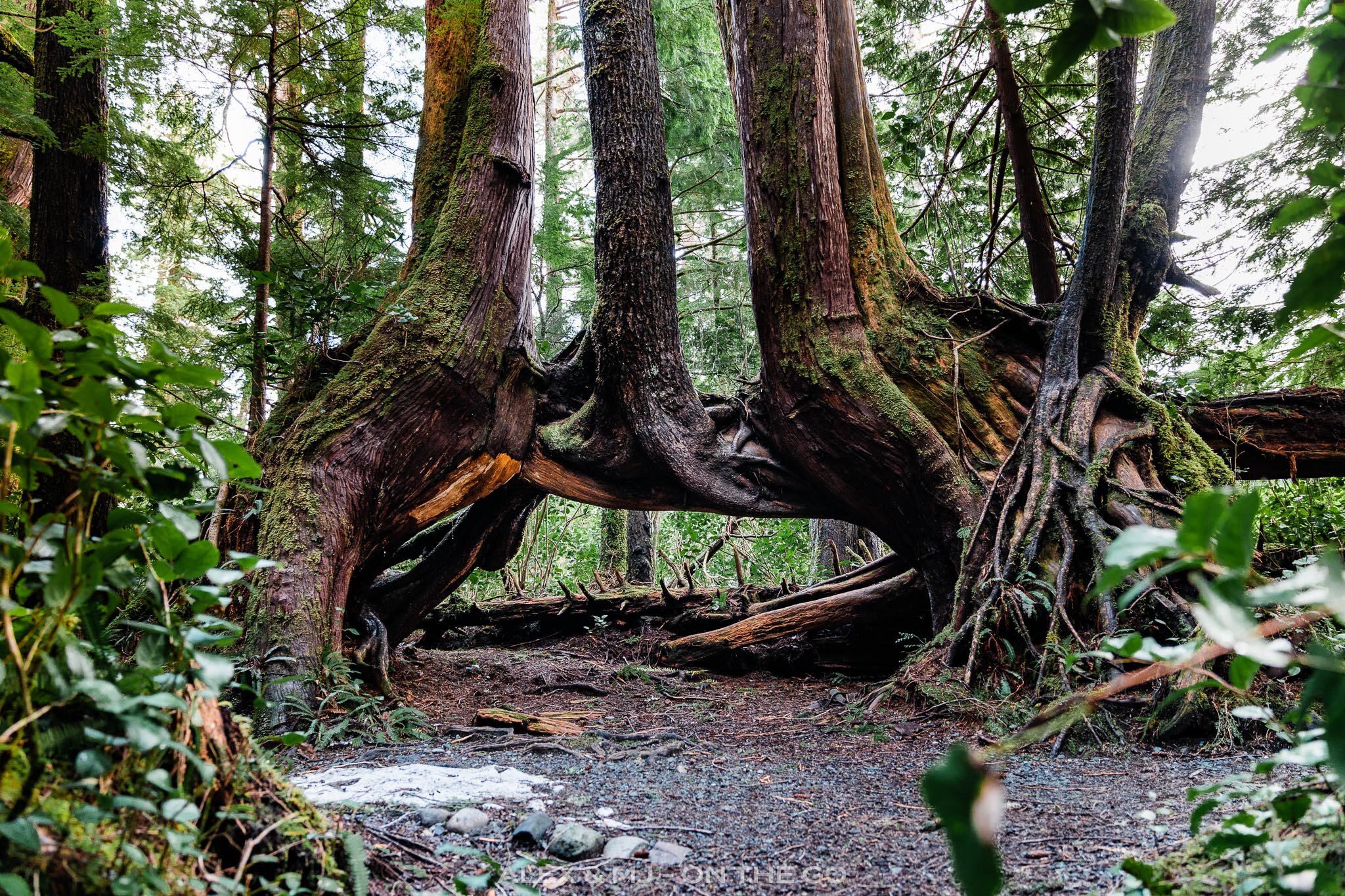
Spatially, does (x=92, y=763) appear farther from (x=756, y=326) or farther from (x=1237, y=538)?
(x=756, y=326)

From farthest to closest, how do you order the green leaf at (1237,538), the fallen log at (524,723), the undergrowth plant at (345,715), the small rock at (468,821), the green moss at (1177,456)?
the green moss at (1177,456) < the fallen log at (524,723) < the undergrowth plant at (345,715) < the small rock at (468,821) < the green leaf at (1237,538)

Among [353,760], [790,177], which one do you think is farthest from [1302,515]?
[353,760]

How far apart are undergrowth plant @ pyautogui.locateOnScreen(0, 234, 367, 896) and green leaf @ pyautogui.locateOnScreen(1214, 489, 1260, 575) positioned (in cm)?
114

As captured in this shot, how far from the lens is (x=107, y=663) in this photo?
1111 millimetres

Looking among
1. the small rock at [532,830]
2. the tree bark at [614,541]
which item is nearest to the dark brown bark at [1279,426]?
the small rock at [532,830]

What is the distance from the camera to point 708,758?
3.38 meters

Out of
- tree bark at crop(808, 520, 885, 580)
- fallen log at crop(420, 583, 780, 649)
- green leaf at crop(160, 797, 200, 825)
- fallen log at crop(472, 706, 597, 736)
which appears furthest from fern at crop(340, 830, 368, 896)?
tree bark at crop(808, 520, 885, 580)

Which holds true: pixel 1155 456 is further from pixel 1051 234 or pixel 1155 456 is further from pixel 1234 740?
pixel 1051 234

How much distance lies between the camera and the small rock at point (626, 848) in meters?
1.98

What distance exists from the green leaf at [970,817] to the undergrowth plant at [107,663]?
0.91 meters

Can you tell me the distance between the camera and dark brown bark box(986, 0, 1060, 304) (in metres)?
5.49

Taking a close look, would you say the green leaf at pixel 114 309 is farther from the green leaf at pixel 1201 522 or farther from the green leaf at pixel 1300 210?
the green leaf at pixel 1300 210

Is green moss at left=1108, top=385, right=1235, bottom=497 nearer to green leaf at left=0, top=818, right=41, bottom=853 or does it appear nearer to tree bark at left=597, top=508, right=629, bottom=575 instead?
green leaf at left=0, top=818, right=41, bottom=853

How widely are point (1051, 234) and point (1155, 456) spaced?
2.43m
